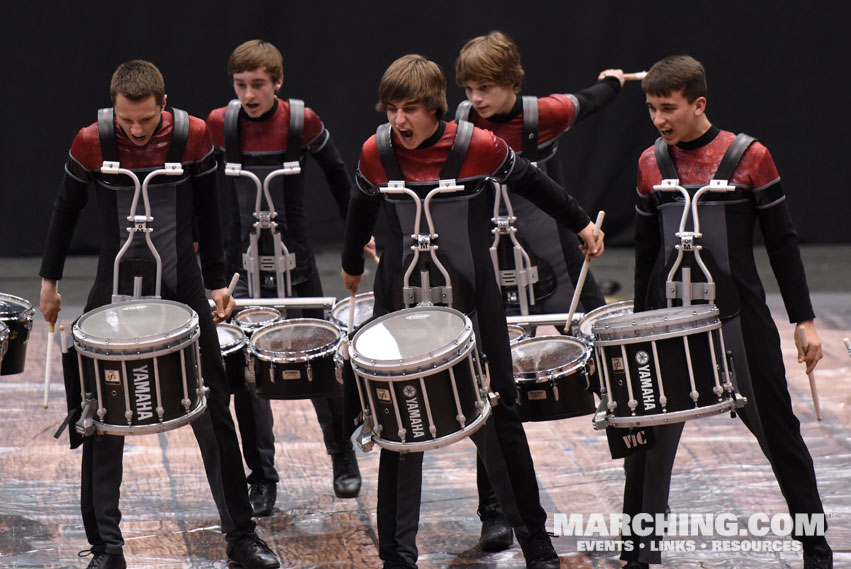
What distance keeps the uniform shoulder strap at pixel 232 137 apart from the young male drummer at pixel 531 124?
34.7 inches

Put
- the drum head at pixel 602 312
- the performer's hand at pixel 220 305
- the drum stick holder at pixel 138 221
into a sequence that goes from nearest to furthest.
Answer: the drum stick holder at pixel 138 221, the performer's hand at pixel 220 305, the drum head at pixel 602 312

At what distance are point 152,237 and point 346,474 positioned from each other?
4.26 ft

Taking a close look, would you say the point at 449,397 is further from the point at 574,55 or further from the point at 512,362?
the point at 574,55

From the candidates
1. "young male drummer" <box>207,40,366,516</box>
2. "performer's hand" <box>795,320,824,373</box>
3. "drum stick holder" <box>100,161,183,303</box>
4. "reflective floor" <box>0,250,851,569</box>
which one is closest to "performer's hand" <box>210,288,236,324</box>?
"drum stick holder" <box>100,161,183,303</box>

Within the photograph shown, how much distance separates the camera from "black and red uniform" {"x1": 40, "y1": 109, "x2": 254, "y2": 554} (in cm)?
352

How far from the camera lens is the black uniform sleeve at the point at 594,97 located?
4609 mm

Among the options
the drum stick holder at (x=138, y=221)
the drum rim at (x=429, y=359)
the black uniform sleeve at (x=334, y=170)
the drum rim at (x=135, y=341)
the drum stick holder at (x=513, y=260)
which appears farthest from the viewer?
the black uniform sleeve at (x=334, y=170)

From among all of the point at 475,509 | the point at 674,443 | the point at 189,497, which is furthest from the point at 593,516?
the point at 189,497

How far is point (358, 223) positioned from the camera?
3635 millimetres

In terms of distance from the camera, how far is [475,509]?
416 centimetres

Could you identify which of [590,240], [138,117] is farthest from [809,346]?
[138,117]

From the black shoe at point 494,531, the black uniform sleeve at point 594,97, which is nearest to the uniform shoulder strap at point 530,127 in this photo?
the black uniform sleeve at point 594,97

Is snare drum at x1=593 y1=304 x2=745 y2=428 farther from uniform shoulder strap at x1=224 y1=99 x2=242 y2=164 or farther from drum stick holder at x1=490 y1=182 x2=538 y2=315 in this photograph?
uniform shoulder strap at x1=224 y1=99 x2=242 y2=164

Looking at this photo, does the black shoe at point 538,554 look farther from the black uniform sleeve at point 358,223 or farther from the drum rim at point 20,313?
the drum rim at point 20,313
